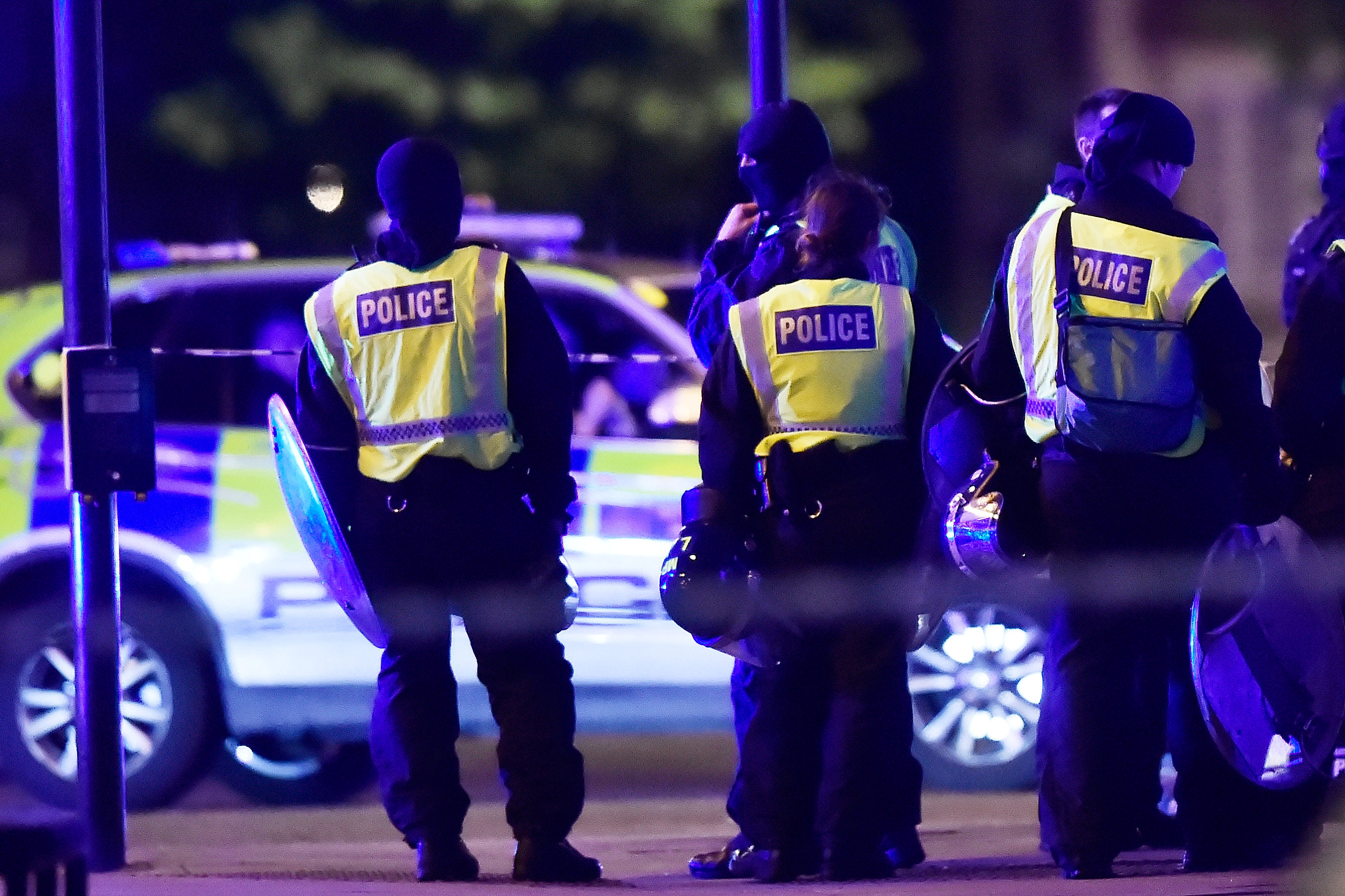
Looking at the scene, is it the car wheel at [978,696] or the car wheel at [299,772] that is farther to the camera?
the car wheel at [299,772]

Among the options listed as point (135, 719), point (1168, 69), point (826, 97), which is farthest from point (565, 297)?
point (1168, 69)

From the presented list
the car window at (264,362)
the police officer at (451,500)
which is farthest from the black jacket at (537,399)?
the car window at (264,362)

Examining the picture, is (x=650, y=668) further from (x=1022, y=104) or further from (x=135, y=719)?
(x=1022, y=104)

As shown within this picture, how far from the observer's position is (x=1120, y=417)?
5.61 m

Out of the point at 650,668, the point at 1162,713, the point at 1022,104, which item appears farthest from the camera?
the point at 1022,104

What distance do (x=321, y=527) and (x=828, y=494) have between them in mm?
1273

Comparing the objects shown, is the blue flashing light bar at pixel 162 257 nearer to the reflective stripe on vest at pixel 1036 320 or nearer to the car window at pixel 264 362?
the car window at pixel 264 362

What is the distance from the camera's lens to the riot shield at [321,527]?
5910 millimetres

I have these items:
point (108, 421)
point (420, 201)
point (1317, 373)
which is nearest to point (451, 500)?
point (420, 201)

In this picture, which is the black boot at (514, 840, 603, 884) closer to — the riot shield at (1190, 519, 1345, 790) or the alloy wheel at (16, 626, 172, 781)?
the riot shield at (1190, 519, 1345, 790)

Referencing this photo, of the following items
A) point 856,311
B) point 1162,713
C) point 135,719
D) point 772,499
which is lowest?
point 135,719

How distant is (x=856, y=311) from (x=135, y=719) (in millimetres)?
3401

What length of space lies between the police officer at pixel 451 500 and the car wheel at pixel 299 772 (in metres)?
2.64

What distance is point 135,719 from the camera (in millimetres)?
8164
